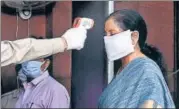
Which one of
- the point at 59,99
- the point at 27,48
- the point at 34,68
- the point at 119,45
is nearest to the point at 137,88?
the point at 119,45

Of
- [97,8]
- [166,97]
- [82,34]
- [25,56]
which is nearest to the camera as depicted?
[166,97]

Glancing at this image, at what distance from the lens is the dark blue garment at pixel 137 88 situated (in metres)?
2.57

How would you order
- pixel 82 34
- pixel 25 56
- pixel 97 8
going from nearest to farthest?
pixel 25 56, pixel 82 34, pixel 97 8

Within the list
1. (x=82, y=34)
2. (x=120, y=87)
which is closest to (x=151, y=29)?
(x=82, y=34)

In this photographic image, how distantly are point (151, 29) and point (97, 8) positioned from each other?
1.79 ft

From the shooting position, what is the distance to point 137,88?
2.60m

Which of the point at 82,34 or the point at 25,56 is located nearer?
the point at 25,56

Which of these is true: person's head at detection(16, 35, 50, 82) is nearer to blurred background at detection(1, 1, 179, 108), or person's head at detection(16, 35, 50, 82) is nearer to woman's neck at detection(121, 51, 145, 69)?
blurred background at detection(1, 1, 179, 108)

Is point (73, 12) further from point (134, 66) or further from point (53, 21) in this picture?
point (134, 66)

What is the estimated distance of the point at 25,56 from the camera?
2.79 metres

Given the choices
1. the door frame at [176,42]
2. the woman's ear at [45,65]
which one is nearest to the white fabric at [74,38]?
the woman's ear at [45,65]

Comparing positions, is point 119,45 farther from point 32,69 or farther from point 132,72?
point 32,69

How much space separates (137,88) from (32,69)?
2114 millimetres

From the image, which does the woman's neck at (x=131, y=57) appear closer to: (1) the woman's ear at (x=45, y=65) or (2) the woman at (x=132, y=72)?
(2) the woman at (x=132, y=72)
